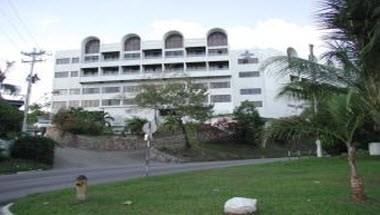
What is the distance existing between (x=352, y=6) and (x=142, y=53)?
7681cm

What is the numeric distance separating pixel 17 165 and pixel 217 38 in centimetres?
5805

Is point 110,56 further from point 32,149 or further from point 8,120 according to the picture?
point 32,149

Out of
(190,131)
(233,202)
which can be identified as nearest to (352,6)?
(233,202)

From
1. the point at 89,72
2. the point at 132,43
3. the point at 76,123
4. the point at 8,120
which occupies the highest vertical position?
the point at 132,43

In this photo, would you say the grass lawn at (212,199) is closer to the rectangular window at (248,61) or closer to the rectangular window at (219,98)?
the rectangular window at (219,98)

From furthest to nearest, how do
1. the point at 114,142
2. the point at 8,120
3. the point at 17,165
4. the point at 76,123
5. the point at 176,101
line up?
1. the point at 76,123
2. the point at 114,142
3. the point at 176,101
4. the point at 8,120
5. the point at 17,165

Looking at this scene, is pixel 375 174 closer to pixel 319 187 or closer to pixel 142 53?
pixel 319 187

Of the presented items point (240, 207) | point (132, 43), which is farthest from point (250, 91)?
point (240, 207)

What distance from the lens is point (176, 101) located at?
4656 centimetres

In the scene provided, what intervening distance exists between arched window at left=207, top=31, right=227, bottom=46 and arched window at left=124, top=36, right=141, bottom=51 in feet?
43.8

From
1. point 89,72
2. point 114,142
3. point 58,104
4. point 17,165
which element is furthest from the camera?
point 58,104

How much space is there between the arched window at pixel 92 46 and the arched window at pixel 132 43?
604 cm

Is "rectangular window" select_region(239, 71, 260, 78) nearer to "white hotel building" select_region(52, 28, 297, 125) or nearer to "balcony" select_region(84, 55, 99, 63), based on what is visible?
"white hotel building" select_region(52, 28, 297, 125)

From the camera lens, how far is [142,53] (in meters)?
85.8
